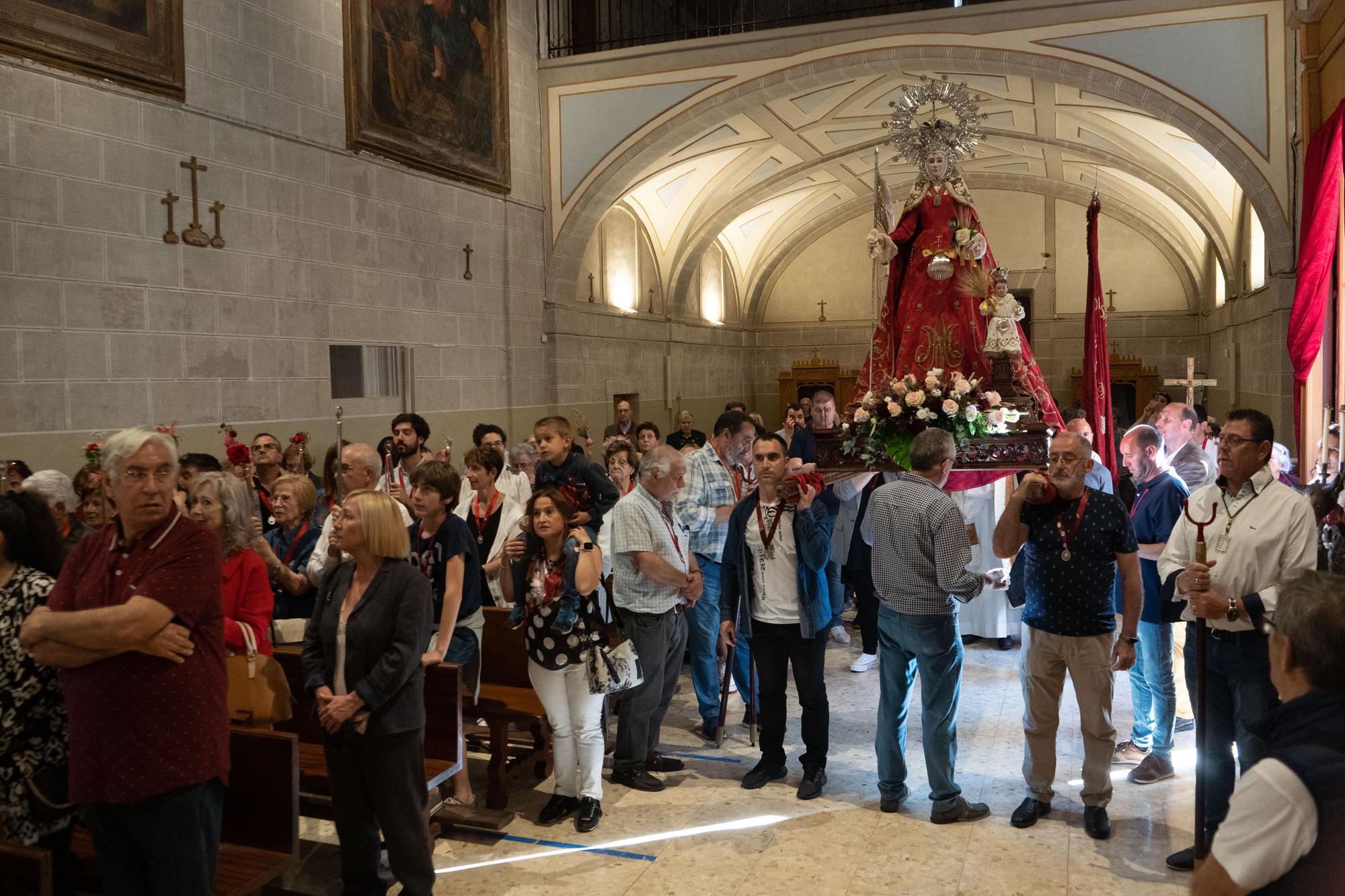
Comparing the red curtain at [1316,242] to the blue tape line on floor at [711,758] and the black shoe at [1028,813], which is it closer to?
the black shoe at [1028,813]

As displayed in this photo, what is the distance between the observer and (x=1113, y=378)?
19.4 meters

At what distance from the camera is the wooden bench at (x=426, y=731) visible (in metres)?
3.90

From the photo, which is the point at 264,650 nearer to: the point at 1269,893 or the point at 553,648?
the point at 553,648

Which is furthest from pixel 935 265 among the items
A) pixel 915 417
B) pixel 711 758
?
pixel 711 758

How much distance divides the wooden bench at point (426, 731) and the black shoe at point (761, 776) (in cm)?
135

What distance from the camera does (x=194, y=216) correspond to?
795 cm

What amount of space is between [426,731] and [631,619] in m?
1.06

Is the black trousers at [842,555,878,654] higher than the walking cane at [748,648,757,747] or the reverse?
higher

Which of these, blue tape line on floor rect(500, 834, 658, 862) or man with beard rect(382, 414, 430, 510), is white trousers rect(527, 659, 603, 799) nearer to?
blue tape line on floor rect(500, 834, 658, 862)

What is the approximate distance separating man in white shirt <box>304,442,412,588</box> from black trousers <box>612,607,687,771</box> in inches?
45.1

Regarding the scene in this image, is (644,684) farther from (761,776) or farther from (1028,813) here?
(1028,813)

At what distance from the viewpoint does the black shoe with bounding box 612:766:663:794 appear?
470 cm

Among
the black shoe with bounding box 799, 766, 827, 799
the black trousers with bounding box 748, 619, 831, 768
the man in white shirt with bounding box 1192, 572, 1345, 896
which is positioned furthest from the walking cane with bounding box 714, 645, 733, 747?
the man in white shirt with bounding box 1192, 572, 1345, 896

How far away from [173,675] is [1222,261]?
15820mm
